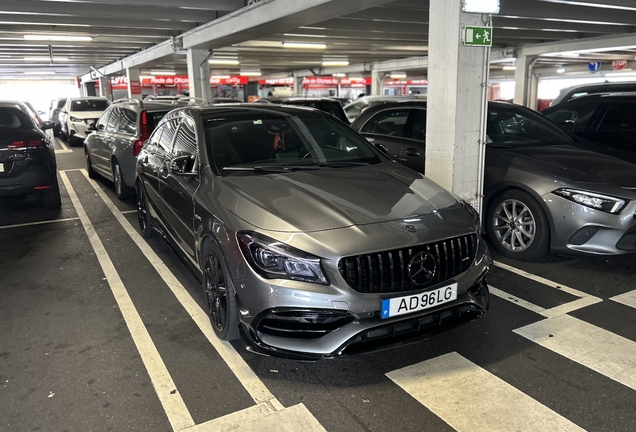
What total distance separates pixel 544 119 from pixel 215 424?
563 centimetres

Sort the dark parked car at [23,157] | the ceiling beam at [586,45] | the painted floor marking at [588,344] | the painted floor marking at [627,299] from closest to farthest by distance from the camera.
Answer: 1. the painted floor marking at [588,344]
2. the painted floor marking at [627,299]
3. the dark parked car at [23,157]
4. the ceiling beam at [586,45]

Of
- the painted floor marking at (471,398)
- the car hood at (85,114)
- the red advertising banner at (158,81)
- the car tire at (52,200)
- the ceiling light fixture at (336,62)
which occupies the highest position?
the ceiling light fixture at (336,62)

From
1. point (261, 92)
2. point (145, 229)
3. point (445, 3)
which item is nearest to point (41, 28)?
point (145, 229)

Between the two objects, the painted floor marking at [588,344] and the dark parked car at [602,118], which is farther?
the dark parked car at [602,118]

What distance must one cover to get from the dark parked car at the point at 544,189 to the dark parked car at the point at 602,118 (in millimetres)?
1154

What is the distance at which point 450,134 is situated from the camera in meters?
5.31

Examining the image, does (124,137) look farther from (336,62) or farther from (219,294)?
(336,62)

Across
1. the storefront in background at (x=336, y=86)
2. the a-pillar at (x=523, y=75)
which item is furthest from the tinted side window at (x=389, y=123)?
the storefront in background at (x=336, y=86)

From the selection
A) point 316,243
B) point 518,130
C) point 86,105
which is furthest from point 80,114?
point 316,243

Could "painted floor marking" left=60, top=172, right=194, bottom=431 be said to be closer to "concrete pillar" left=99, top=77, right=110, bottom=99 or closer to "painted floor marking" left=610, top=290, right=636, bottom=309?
"painted floor marking" left=610, top=290, right=636, bottom=309

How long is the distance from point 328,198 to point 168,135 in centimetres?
237

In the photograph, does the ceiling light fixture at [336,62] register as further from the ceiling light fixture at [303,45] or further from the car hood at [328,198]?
the car hood at [328,198]

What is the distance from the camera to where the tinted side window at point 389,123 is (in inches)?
265

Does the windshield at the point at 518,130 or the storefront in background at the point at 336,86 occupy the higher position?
the storefront in background at the point at 336,86
